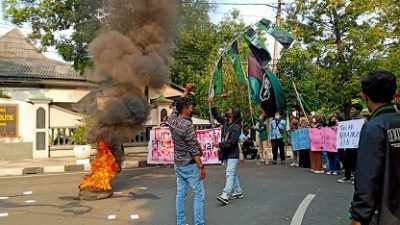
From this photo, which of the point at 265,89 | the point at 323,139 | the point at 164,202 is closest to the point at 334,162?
the point at 323,139

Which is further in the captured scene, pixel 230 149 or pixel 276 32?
pixel 276 32

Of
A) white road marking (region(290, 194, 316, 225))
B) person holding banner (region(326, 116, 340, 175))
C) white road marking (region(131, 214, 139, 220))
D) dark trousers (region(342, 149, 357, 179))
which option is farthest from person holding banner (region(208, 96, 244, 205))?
person holding banner (region(326, 116, 340, 175))

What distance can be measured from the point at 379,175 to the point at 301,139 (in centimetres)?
1054

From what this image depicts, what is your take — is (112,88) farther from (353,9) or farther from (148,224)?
(353,9)

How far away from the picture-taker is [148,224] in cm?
595

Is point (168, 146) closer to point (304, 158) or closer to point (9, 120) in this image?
point (304, 158)

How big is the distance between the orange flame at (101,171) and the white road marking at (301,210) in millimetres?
3391

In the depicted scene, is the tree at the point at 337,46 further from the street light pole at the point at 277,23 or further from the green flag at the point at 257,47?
the green flag at the point at 257,47

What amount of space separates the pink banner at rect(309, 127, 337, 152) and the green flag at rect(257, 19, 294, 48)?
115 inches

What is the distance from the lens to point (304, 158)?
42.5 ft

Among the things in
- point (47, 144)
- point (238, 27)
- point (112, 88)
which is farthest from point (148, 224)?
point (238, 27)

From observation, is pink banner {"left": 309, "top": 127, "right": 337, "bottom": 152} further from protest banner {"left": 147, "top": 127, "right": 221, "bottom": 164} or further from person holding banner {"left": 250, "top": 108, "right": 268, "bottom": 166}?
protest banner {"left": 147, "top": 127, "right": 221, "bottom": 164}

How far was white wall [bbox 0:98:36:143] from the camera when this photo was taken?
53.8 ft

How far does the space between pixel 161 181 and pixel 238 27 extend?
2035 cm
